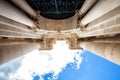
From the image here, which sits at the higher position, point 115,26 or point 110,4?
point 110,4

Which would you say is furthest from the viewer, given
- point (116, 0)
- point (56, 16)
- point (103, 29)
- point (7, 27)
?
point (56, 16)

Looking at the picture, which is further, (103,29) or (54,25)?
(54,25)

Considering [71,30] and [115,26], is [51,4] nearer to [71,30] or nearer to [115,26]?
[71,30]

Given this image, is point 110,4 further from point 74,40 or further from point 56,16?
point 56,16

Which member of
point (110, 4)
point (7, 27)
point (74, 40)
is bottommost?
point (74, 40)

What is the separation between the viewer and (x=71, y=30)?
36.9 meters

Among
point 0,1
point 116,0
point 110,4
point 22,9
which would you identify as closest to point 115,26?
point 110,4

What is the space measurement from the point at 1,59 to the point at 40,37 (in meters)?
21.1

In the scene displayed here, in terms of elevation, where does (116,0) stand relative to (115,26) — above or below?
above

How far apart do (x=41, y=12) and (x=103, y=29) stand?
1652 centimetres

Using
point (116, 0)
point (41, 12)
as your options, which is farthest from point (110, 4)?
point (41, 12)

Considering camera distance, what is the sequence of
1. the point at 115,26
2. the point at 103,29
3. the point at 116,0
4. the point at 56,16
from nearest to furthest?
the point at 116,0 → the point at 115,26 → the point at 103,29 → the point at 56,16

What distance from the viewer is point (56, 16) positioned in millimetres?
40500

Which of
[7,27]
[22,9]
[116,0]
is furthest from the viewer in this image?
[22,9]
